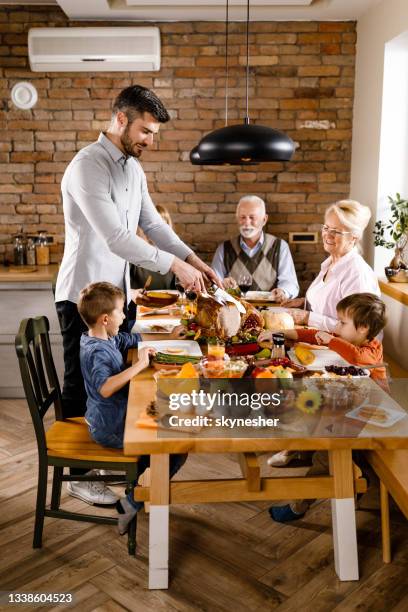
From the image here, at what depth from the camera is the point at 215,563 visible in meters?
2.26

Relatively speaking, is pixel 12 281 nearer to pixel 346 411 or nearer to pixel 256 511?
pixel 256 511

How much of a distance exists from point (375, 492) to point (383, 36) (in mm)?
2669

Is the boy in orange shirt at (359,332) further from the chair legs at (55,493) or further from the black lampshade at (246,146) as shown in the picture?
the chair legs at (55,493)

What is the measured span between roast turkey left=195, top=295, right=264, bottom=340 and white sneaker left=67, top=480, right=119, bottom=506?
32.1 inches

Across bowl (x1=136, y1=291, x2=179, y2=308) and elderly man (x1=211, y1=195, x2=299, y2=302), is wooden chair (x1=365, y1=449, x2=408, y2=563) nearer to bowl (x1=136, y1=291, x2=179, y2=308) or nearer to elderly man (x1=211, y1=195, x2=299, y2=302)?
bowl (x1=136, y1=291, x2=179, y2=308)

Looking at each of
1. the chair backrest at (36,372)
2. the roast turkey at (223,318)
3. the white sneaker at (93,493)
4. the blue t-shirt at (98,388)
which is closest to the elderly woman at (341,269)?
the roast turkey at (223,318)

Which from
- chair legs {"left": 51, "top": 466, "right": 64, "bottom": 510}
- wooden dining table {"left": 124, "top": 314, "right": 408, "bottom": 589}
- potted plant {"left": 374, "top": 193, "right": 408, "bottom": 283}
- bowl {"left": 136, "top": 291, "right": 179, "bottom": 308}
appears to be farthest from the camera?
potted plant {"left": 374, "top": 193, "right": 408, "bottom": 283}

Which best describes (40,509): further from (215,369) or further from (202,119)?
(202,119)

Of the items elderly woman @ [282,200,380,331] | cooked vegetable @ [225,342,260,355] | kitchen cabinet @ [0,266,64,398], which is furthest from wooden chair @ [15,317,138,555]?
kitchen cabinet @ [0,266,64,398]

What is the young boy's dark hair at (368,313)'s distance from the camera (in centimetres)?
236

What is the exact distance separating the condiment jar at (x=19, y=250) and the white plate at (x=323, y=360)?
2.63 metres

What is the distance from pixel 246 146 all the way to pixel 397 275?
1659 millimetres

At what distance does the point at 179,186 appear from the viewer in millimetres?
4520

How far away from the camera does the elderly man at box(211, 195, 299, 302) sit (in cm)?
415
